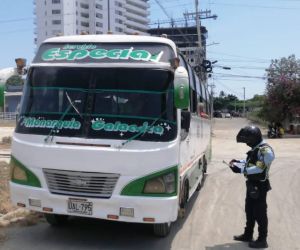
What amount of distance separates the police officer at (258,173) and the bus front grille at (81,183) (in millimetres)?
1944

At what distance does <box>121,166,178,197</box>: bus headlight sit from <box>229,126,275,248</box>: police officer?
4.09 ft

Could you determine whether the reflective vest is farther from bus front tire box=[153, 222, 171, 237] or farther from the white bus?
bus front tire box=[153, 222, 171, 237]

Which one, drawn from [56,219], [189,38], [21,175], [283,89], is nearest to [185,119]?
[21,175]

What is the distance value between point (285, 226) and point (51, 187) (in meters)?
4.27

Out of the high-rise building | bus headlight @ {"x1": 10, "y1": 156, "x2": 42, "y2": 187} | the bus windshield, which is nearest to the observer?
the bus windshield

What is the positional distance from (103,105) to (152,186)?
135cm

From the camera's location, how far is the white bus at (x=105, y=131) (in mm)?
6480

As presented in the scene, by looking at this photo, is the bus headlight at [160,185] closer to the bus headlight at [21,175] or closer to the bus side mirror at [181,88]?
the bus side mirror at [181,88]

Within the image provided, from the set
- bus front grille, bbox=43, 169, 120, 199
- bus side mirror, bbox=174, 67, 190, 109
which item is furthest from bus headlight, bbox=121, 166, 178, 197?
bus side mirror, bbox=174, 67, 190, 109

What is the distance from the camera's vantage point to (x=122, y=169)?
6461mm

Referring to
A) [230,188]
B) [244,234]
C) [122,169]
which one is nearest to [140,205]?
[122,169]

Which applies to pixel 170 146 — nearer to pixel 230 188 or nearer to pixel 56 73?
pixel 56 73

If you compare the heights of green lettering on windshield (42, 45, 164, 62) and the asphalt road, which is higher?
green lettering on windshield (42, 45, 164, 62)

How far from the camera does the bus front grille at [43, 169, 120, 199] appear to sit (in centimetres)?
653
